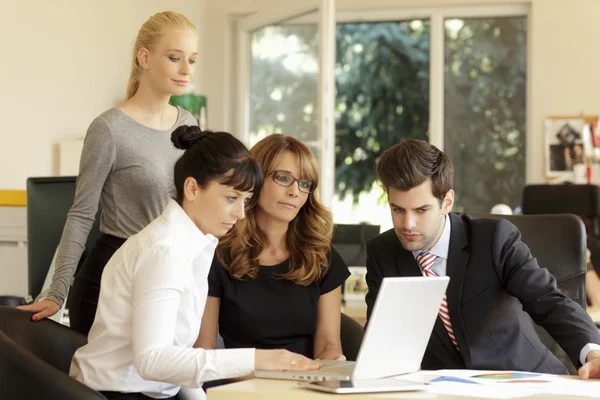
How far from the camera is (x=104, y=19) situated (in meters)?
5.26

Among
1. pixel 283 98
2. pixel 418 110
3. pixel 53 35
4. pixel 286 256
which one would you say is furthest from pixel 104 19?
pixel 286 256

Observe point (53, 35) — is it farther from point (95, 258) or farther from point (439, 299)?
point (439, 299)

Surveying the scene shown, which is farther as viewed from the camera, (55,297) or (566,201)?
(566,201)

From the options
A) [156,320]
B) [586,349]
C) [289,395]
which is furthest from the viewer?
[586,349]

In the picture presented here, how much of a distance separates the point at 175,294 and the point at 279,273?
2.16 feet

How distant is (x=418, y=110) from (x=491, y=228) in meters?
4.86

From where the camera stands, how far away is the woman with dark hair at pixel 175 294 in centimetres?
173

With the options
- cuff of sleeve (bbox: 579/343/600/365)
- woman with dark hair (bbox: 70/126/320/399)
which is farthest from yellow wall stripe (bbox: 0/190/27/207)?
cuff of sleeve (bbox: 579/343/600/365)

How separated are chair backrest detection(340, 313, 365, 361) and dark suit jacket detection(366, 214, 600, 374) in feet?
0.60

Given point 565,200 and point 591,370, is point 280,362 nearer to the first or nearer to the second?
point 591,370

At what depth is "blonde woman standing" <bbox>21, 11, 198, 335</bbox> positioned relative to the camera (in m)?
2.43

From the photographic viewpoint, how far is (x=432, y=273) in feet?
7.62

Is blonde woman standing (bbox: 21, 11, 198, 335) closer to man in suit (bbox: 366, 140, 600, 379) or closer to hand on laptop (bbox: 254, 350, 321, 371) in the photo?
man in suit (bbox: 366, 140, 600, 379)

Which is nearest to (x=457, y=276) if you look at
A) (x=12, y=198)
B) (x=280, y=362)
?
(x=280, y=362)
